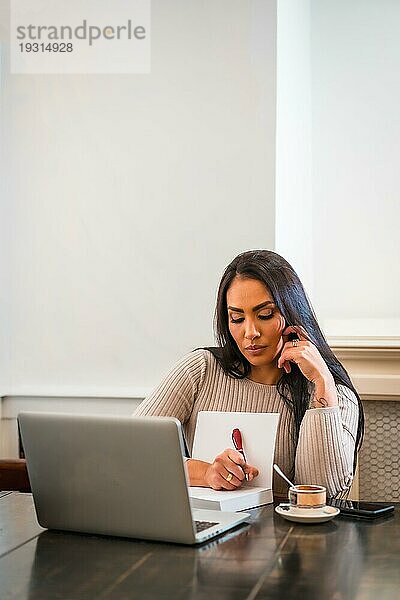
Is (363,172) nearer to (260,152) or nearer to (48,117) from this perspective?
(260,152)

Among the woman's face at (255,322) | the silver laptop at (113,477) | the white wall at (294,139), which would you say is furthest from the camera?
the white wall at (294,139)

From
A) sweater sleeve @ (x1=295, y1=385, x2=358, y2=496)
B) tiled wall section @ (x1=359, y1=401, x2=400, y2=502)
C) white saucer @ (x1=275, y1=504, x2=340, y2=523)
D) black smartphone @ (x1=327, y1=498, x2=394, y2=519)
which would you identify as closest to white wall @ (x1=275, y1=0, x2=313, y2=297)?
tiled wall section @ (x1=359, y1=401, x2=400, y2=502)

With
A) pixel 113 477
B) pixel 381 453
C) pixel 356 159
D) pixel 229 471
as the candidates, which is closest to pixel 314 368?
pixel 229 471

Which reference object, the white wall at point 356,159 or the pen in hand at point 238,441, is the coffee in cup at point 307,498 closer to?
the pen in hand at point 238,441

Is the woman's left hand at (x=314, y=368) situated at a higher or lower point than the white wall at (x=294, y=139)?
lower

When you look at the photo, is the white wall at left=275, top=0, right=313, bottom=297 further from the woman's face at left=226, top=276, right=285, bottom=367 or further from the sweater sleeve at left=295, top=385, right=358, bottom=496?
the sweater sleeve at left=295, top=385, right=358, bottom=496

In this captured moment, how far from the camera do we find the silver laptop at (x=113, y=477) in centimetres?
167

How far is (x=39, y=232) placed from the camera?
336 cm

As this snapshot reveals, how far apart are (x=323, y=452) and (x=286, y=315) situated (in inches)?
14.6

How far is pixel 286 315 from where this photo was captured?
2.39 metres

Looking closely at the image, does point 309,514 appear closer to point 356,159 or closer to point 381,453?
point 381,453

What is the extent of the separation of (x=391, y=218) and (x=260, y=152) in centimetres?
64

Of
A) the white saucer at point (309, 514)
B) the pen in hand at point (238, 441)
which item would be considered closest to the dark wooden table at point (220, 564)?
the white saucer at point (309, 514)

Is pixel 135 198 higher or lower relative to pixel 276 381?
higher
